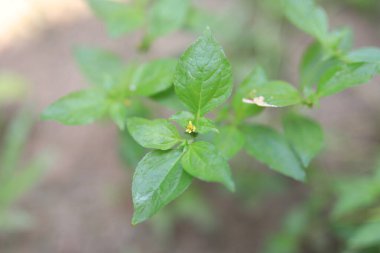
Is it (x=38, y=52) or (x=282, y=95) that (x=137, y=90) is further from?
(x=38, y=52)

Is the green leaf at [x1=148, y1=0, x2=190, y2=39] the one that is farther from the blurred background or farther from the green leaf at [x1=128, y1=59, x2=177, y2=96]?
the blurred background

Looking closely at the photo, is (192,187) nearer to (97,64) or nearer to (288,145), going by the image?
(97,64)

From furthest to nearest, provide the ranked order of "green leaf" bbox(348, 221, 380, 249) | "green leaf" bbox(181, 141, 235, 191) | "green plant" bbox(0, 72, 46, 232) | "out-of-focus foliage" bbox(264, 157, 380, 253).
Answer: "green plant" bbox(0, 72, 46, 232) → "out-of-focus foliage" bbox(264, 157, 380, 253) → "green leaf" bbox(348, 221, 380, 249) → "green leaf" bbox(181, 141, 235, 191)

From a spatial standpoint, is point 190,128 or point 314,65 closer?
point 190,128

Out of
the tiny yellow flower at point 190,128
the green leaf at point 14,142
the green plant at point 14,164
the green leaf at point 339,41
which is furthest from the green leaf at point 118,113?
the green leaf at point 14,142

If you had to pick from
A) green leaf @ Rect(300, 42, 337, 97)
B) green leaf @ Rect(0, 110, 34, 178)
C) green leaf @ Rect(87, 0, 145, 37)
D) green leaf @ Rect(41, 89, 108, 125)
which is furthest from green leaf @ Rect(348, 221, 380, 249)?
green leaf @ Rect(0, 110, 34, 178)

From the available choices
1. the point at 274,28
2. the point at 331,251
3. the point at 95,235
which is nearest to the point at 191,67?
the point at 331,251

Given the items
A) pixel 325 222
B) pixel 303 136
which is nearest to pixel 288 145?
pixel 303 136
